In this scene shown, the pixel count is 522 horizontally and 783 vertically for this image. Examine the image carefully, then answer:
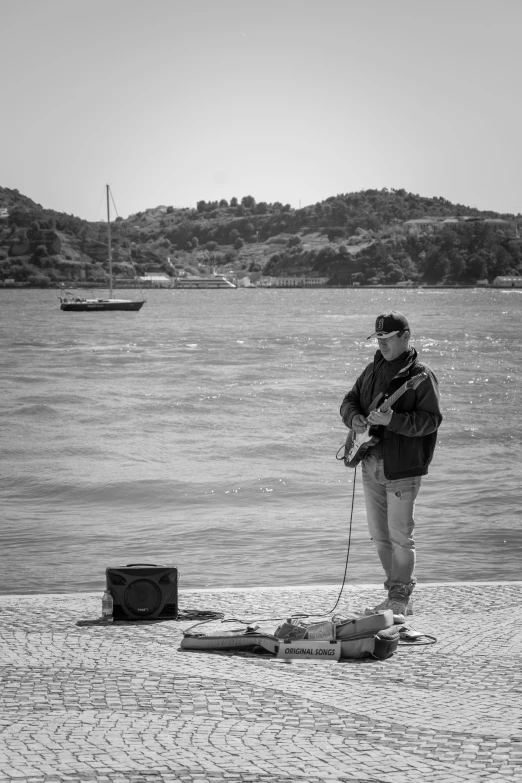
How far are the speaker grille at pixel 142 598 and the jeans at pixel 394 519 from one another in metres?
1.33

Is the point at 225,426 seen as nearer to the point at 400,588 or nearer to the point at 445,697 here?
the point at 400,588

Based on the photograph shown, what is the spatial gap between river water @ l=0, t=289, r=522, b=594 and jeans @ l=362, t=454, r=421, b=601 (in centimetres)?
229

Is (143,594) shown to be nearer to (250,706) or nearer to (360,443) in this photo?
(360,443)

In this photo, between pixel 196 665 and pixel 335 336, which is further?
pixel 335 336

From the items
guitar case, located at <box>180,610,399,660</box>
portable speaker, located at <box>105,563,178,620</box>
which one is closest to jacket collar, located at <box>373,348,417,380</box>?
guitar case, located at <box>180,610,399,660</box>

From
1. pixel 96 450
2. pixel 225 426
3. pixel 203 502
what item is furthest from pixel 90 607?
pixel 225 426

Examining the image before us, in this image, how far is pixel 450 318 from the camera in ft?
346

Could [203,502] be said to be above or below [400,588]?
below

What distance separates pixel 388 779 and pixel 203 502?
33.6 ft

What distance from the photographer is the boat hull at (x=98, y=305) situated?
10756 centimetres

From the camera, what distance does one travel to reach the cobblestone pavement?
4.05 metres

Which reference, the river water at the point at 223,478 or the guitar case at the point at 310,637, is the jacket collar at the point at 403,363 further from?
the river water at the point at 223,478

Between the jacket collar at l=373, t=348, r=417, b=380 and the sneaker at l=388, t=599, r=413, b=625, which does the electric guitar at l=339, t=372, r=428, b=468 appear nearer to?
the jacket collar at l=373, t=348, r=417, b=380

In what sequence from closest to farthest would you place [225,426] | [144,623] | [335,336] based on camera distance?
1. [144,623]
2. [225,426]
3. [335,336]
